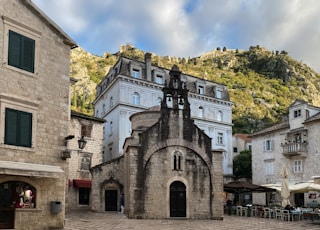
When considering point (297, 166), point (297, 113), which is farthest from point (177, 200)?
point (297, 113)

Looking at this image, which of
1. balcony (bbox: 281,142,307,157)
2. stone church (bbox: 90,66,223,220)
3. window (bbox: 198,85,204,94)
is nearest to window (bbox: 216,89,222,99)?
window (bbox: 198,85,204,94)

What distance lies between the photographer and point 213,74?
10638cm

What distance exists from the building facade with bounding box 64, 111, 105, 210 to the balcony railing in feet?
64.2

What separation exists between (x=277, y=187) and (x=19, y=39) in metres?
24.9

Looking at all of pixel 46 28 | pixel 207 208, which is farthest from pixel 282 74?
pixel 46 28

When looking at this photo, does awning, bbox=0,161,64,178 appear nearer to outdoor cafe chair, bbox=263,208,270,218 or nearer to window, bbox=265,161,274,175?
outdoor cafe chair, bbox=263,208,270,218

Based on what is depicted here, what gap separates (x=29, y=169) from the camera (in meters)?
16.8

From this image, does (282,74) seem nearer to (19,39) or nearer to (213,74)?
(213,74)

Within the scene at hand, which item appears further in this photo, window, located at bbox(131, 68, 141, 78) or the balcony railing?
window, located at bbox(131, 68, 141, 78)

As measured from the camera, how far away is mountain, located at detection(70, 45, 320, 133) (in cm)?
8438

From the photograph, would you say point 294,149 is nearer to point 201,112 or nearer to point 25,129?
point 201,112

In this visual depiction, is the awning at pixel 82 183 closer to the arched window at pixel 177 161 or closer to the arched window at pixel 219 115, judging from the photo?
the arched window at pixel 177 161

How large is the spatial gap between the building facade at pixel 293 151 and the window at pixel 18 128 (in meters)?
25.6

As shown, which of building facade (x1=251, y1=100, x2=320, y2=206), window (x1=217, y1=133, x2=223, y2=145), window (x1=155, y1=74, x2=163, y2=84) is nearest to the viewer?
building facade (x1=251, y1=100, x2=320, y2=206)
